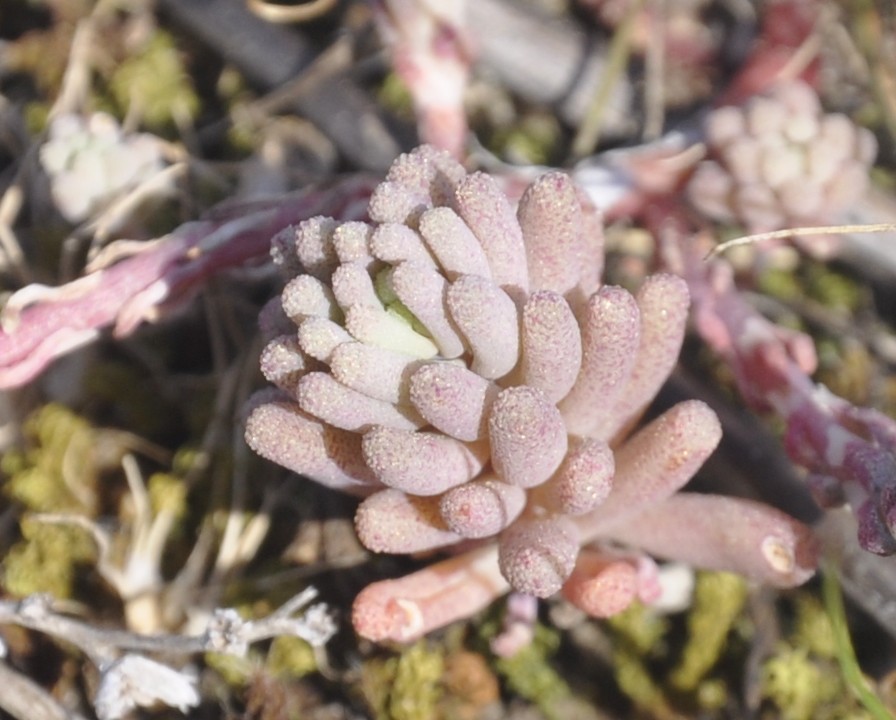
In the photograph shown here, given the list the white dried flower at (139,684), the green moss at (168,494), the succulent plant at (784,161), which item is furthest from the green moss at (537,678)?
the succulent plant at (784,161)

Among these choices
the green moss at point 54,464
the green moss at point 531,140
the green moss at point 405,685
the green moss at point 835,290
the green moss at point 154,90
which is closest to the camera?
the green moss at point 405,685

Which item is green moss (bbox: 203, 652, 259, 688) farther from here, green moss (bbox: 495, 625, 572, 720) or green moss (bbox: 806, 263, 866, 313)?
green moss (bbox: 806, 263, 866, 313)

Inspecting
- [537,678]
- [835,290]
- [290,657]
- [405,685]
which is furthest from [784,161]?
[290,657]

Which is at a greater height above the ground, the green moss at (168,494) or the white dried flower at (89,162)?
the white dried flower at (89,162)

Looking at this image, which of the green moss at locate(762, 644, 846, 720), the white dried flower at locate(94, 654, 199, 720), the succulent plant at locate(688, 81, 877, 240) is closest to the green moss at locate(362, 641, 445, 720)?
the white dried flower at locate(94, 654, 199, 720)

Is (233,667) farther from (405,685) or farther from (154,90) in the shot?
(154,90)

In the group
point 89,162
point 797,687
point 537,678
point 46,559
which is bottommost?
point 46,559

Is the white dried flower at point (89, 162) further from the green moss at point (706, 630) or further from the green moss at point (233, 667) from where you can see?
the green moss at point (706, 630)
